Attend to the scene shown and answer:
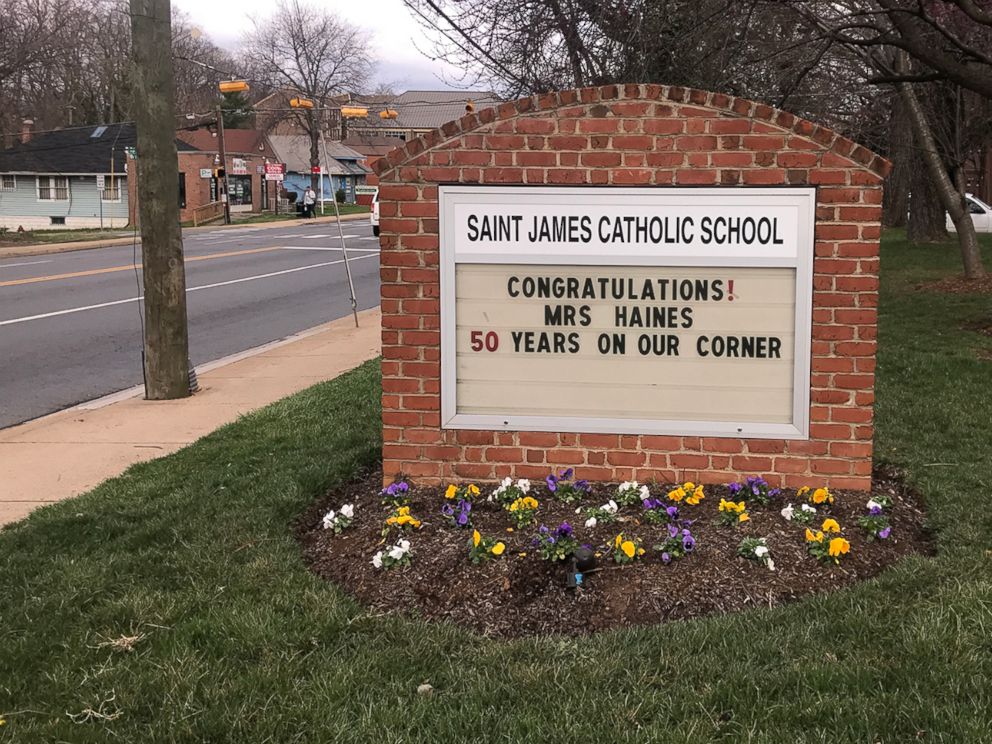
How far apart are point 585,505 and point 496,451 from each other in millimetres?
571

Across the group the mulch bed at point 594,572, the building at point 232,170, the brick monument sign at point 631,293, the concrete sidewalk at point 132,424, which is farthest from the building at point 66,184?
the mulch bed at point 594,572

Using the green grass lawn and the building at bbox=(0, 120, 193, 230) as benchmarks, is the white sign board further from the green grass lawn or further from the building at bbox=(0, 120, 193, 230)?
the building at bbox=(0, 120, 193, 230)

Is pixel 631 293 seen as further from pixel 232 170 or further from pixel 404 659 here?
pixel 232 170

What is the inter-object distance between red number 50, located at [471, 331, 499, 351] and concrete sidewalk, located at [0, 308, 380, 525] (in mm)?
2686

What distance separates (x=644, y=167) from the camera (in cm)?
462

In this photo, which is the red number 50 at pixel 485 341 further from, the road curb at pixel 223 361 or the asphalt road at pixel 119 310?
the asphalt road at pixel 119 310

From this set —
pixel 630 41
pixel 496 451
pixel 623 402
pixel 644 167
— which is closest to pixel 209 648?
pixel 496 451

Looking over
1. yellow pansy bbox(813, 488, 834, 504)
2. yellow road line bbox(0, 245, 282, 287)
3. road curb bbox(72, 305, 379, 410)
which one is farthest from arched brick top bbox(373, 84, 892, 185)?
yellow road line bbox(0, 245, 282, 287)

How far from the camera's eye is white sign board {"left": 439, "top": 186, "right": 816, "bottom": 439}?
15.2 feet

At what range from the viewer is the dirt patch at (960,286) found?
13.8m

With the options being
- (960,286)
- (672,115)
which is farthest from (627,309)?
(960,286)

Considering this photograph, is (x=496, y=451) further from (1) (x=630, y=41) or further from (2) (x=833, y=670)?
(1) (x=630, y=41)

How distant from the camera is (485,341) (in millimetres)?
4895

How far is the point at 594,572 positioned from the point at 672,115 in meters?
2.19
